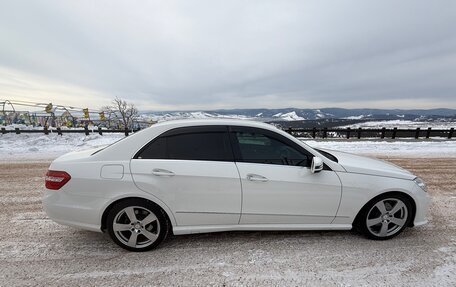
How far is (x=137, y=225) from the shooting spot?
2.79 meters

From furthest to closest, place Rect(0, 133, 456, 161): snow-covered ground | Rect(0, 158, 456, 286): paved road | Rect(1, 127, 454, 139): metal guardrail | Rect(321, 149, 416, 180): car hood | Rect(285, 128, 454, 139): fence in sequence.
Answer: Rect(285, 128, 454, 139): fence, Rect(1, 127, 454, 139): metal guardrail, Rect(0, 133, 456, 161): snow-covered ground, Rect(321, 149, 416, 180): car hood, Rect(0, 158, 456, 286): paved road

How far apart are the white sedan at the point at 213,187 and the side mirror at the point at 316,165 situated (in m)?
0.01

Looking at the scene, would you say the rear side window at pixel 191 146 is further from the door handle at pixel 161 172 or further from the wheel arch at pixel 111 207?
the wheel arch at pixel 111 207

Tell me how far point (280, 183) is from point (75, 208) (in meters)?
2.33

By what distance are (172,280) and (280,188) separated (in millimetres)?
1469

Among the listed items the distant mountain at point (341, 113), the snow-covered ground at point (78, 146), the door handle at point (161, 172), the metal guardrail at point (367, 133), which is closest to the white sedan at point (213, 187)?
the door handle at point (161, 172)

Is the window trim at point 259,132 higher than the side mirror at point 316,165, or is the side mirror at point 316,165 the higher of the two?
the window trim at point 259,132

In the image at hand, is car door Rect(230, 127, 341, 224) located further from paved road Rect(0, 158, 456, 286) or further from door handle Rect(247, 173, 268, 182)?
paved road Rect(0, 158, 456, 286)

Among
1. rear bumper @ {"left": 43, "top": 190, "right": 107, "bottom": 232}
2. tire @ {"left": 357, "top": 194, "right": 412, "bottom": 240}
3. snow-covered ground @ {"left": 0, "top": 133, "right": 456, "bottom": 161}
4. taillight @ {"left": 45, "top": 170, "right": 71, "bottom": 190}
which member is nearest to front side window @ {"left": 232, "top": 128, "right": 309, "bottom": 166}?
tire @ {"left": 357, "top": 194, "right": 412, "bottom": 240}

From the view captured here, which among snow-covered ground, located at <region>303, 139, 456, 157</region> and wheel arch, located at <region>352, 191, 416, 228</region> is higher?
wheel arch, located at <region>352, 191, 416, 228</region>

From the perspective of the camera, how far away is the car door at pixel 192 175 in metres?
2.67

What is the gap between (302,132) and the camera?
1758 centimetres

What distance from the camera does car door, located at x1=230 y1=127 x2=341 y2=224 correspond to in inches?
109

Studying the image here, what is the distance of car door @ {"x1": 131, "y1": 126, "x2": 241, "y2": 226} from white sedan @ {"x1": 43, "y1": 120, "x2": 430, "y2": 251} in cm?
1
